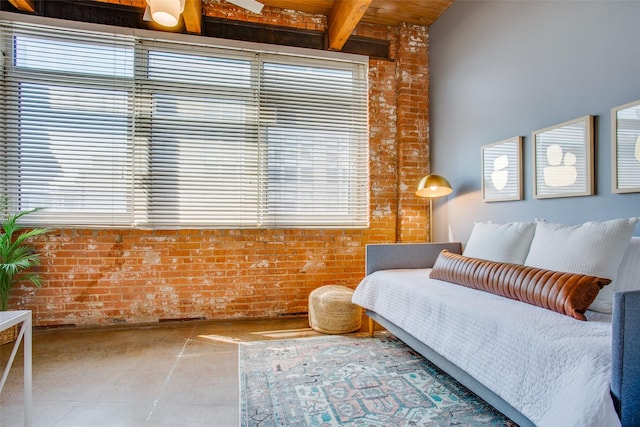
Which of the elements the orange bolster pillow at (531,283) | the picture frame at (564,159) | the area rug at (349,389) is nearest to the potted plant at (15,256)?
the area rug at (349,389)

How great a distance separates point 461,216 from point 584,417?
8.31ft

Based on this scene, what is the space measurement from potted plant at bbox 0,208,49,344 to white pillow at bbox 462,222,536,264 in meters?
3.51

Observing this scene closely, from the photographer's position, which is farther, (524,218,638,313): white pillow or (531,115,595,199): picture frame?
(531,115,595,199): picture frame

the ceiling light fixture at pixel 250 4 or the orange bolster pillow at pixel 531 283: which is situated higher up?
the ceiling light fixture at pixel 250 4

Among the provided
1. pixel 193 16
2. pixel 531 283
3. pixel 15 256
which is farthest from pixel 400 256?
pixel 15 256

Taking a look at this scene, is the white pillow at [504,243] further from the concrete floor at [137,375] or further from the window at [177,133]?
the concrete floor at [137,375]

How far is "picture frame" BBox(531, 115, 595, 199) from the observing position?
215 centimetres

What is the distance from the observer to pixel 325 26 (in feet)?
12.2

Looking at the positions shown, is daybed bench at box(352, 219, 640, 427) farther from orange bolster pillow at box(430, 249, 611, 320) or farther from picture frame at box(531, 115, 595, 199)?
picture frame at box(531, 115, 595, 199)

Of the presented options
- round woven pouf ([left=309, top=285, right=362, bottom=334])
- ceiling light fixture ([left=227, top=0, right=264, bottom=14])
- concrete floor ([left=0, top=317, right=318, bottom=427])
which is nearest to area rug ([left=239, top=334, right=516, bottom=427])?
concrete floor ([left=0, top=317, right=318, bottom=427])

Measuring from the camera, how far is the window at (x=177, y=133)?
9.98 feet

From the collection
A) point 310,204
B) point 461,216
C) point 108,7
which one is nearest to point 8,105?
point 108,7

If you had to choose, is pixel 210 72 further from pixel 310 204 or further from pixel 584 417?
pixel 584 417

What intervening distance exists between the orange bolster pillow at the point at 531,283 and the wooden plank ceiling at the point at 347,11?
7.74 feet
